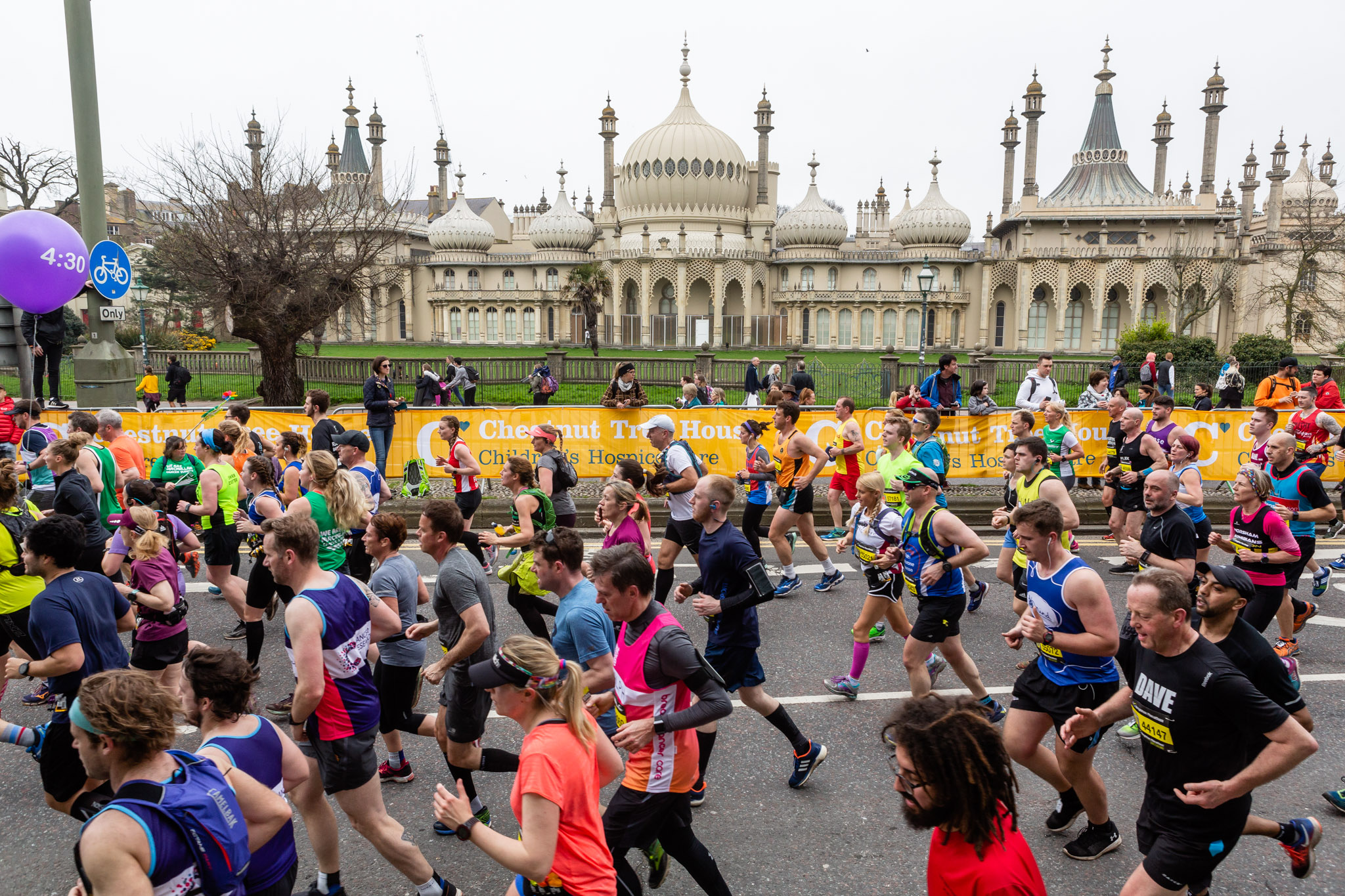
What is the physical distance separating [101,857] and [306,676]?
1.49m

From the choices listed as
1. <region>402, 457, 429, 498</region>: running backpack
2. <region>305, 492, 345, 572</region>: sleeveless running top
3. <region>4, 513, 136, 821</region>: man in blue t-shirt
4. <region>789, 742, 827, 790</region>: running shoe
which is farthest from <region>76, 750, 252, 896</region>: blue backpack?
<region>402, 457, 429, 498</region>: running backpack

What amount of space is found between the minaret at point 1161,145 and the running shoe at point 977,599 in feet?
229

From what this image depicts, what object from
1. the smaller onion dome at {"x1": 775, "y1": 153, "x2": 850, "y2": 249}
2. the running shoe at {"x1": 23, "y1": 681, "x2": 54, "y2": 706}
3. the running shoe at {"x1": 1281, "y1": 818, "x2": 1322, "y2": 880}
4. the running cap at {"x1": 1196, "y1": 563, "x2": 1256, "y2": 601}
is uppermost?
the smaller onion dome at {"x1": 775, "y1": 153, "x2": 850, "y2": 249}

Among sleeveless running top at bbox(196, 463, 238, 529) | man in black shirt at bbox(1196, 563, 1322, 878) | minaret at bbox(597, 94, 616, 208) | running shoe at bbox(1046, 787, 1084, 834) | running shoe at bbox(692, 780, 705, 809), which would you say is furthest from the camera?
minaret at bbox(597, 94, 616, 208)

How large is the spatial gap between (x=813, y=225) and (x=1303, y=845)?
6262cm

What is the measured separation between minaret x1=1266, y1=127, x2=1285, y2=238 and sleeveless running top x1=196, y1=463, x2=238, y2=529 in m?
65.9

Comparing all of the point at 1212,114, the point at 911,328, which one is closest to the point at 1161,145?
the point at 1212,114

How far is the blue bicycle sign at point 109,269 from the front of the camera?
11148mm

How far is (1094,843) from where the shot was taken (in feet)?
15.0

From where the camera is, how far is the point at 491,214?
90.9m

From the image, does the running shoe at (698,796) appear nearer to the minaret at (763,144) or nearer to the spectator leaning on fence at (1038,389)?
the spectator leaning on fence at (1038,389)

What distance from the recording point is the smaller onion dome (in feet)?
209

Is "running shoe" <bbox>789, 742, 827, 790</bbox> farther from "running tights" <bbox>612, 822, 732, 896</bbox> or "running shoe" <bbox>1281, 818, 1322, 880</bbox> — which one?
"running shoe" <bbox>1281, 818, 1322, 880</bbox>

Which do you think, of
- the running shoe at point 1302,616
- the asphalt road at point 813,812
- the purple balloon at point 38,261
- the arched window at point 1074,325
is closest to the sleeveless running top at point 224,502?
the asphalt road at point 813,812
